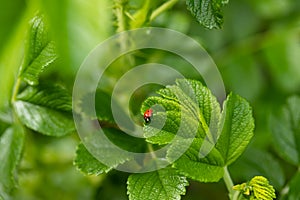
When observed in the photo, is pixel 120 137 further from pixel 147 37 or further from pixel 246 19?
pixel 246 19

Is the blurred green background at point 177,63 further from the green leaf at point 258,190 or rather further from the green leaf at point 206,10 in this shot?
the green leaf at point 258,190

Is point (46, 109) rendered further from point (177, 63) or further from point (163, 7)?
point (177, 63)

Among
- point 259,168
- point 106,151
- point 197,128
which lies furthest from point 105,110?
point 259,168

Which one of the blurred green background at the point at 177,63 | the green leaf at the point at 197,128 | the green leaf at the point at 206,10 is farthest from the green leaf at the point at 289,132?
the green leaf at the point at 206,10

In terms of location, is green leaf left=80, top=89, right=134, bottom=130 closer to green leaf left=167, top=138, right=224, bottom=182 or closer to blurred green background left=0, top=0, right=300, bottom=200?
blurred green background left=0, top=0, right=300, bottom=200

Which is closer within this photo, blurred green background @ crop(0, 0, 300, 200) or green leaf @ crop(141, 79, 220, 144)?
blurred green background @ crop(0, 0, 300, 200)

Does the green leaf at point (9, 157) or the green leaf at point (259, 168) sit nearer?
the green leaf at point (9, 157)

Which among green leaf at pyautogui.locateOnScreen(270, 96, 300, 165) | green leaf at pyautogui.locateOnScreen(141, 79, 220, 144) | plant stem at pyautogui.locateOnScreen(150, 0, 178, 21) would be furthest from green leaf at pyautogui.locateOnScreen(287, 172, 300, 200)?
plant stem at pyautogui.locateOnScreen(150, 0, 178, 21)
